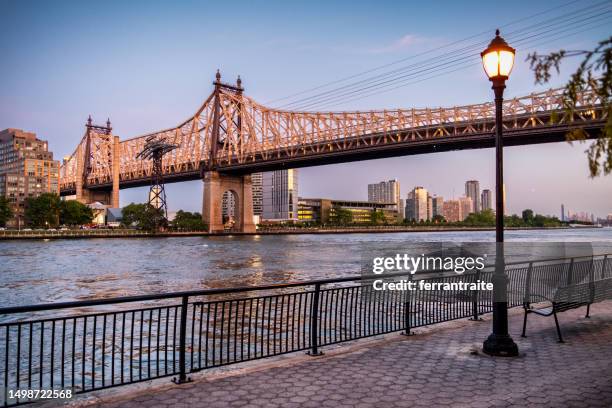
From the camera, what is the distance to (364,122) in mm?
84812

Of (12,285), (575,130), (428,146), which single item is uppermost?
(428,146)

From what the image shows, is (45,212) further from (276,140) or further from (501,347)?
(501,347)

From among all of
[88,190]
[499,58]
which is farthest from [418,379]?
[88,190]

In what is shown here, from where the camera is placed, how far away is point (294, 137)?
92375 mm

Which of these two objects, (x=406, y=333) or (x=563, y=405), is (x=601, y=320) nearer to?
(x=406, y=333)

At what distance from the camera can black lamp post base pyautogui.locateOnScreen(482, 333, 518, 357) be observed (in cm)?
786

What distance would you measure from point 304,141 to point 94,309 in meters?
73.5

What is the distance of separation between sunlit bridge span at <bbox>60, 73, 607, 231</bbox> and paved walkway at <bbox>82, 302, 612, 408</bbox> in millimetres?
40643

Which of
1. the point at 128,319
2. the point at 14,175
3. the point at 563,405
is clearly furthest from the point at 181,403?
the point at 14,175

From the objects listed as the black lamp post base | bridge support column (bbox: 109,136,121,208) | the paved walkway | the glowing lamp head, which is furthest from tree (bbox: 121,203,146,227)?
the black lamp post base

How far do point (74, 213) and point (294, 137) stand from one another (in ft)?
195

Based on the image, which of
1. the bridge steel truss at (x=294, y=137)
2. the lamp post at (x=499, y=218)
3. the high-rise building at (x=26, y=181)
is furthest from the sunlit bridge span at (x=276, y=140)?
the lamp post at (x=499, y=218)

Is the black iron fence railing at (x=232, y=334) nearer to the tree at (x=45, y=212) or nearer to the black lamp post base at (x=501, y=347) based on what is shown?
the black lamp post base at (x=501, y=347)

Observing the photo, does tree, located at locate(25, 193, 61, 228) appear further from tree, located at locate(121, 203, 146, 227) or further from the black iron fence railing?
the black iron fence railing
